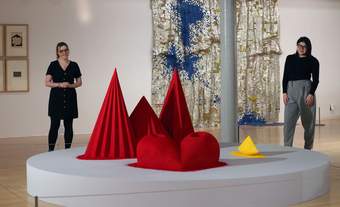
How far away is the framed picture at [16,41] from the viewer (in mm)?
13102

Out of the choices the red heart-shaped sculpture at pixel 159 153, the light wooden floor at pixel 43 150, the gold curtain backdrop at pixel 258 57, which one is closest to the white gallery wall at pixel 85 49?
the light wooden floor at pixel 43 150

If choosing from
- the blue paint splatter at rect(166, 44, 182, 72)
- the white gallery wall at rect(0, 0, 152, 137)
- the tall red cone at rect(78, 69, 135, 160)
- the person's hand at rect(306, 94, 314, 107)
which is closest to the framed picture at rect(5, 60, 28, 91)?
the white gallery wall at rect(0, 0, 152, 137)

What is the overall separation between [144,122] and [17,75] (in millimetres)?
7391

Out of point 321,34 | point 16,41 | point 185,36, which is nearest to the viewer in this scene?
point 16,41

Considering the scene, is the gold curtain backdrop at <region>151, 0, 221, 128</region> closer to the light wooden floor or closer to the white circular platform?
the light wooden floor

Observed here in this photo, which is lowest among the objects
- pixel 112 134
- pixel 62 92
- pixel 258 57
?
pixel 112 134

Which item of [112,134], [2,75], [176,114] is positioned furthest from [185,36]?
[112,134]

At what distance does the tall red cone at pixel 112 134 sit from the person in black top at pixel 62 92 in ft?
9.42

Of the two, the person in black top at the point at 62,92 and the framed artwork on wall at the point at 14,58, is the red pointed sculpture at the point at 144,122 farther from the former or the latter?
the framed artwork on wall at the point at 14,58

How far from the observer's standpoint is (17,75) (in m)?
13.2

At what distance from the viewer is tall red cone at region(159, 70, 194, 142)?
6.54 m

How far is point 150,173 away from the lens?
5199 millimetres

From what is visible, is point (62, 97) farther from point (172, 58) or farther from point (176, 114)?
point (172, 58)

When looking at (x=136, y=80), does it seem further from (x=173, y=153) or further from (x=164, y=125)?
(x=173, y=153)
